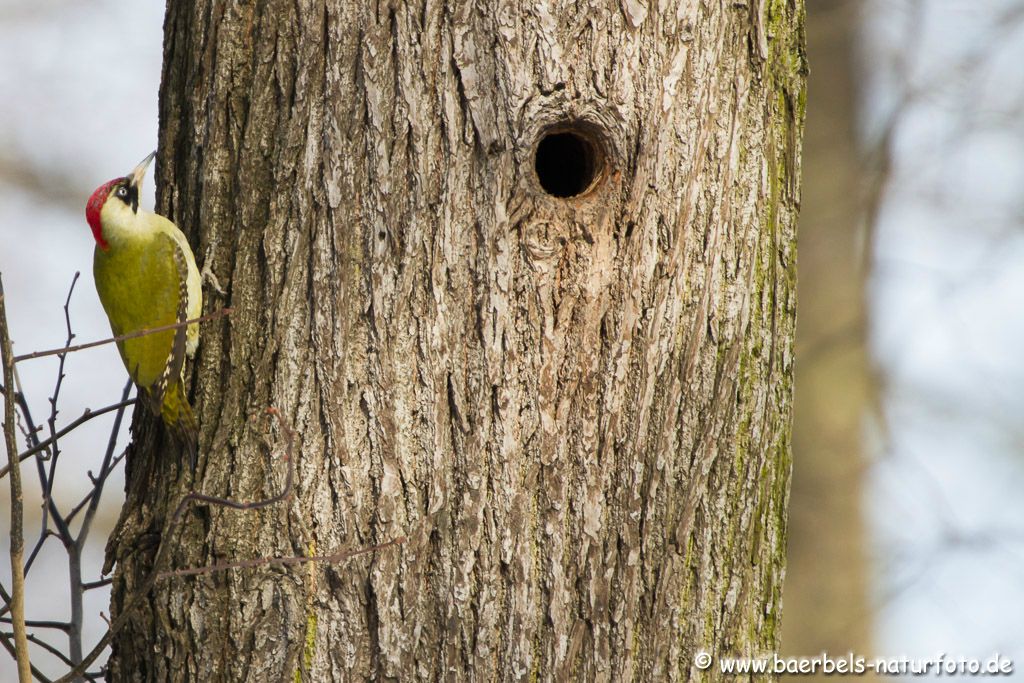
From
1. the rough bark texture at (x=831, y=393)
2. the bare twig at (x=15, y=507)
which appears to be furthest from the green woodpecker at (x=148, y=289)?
the rough bark texture at (x=831, y=393)

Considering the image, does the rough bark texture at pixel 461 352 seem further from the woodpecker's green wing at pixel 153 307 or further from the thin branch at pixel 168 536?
the woodpecker's green wing at pixel 153 307

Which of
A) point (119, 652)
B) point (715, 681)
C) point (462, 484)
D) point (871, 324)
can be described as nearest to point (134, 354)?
point (119, 652)

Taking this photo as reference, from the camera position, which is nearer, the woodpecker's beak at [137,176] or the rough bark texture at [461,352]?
the rough bark texture at [461,352]

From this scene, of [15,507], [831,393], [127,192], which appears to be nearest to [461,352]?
[15,507]

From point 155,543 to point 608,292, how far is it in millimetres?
1386

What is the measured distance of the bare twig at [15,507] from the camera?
2199 millimetres

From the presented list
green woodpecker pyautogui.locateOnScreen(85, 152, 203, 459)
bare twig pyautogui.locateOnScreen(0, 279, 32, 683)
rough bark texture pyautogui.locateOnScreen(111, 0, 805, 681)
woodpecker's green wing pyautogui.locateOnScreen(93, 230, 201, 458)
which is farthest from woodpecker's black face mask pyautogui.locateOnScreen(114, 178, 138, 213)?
bare twig pyautogui.locateOnScreen(0, 279, 32, 683)

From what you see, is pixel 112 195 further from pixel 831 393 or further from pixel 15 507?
pixel 831 393

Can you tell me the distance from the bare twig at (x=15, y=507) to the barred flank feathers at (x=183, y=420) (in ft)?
1.33

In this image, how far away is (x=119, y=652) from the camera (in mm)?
2553

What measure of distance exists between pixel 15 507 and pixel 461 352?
1117 mm

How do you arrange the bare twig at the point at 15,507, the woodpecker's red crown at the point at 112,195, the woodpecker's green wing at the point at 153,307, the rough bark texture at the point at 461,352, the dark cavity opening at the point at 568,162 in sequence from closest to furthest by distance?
the bare twig at the point at 15,507, the rough bark texture at the point at 461,352, the dark cavity opening at the point at 568,162, the woodpecker's green wing at the point at 153,307, the woodpecker's red crown at the point at 112,195

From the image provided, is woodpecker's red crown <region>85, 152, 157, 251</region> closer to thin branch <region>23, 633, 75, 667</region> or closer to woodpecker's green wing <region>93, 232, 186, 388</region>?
woodpecker's green wing <region>93, 232, 186, 388</region>

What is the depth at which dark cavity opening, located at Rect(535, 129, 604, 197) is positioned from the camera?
8.28ft
